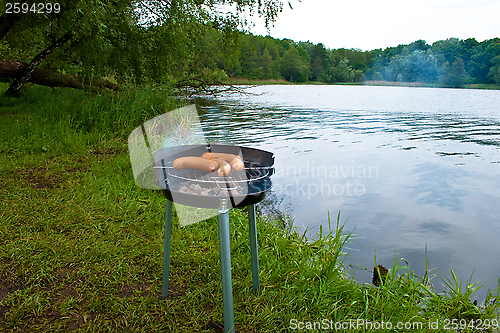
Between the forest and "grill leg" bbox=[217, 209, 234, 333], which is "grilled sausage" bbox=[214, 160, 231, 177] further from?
the forest

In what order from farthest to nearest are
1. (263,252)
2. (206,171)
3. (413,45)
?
(413,45)
(263,252)
(206,171)

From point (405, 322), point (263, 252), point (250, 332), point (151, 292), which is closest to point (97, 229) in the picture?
point (151, 292)

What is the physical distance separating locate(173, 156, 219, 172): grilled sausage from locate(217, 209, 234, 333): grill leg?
36 centimetres

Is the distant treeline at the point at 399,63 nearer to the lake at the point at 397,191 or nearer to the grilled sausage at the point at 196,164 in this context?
the lake at the point at 397,191

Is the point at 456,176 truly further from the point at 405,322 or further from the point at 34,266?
the point at 34,266

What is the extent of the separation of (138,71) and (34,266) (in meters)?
7.07

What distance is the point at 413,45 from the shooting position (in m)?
69.5

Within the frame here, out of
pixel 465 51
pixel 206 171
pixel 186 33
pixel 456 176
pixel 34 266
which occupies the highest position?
pixel 465 51

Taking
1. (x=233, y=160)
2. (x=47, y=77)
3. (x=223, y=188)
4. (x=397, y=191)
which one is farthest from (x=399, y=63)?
(x=223, y=188)

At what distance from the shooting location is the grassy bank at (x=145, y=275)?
7.14ft

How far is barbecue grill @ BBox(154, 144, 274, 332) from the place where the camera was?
1732 mm

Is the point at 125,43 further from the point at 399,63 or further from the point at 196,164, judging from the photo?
the point at 399,63

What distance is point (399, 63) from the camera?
66.2 meters

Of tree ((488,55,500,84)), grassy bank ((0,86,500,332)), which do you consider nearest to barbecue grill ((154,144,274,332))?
grassy bank ((0,86,500,332))
